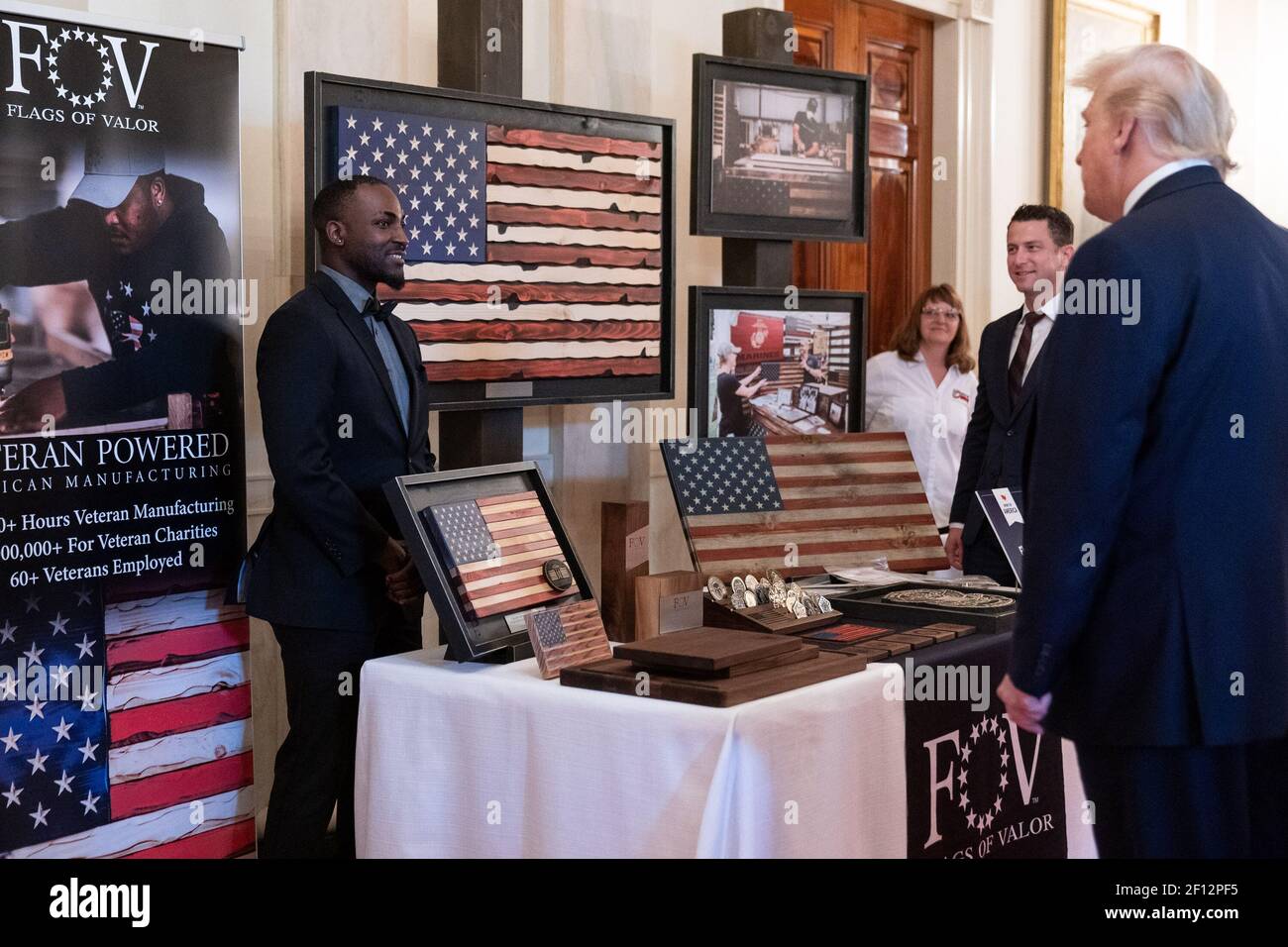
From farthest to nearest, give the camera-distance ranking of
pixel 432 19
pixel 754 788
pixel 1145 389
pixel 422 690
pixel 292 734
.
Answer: pixel 432 19 → pixel 292 734 → pixel 422 690 → pixel 754 788 → pixel 1145 389

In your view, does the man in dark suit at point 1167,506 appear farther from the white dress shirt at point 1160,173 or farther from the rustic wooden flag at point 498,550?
the rustic wooden flag at point 498,550

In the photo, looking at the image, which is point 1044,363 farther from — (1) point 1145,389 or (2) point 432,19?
(2) point 432,19

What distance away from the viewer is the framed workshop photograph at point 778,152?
4832 millimetres

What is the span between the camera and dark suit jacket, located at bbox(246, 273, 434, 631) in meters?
3.29

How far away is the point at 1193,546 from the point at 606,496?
3.37 m

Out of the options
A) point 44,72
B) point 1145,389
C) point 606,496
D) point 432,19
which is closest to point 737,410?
point 606,496

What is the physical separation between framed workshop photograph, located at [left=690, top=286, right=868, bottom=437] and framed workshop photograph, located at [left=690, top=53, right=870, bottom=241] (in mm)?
242

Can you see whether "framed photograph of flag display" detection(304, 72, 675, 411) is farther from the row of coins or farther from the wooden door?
the wooden door

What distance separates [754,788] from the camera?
8.30ft

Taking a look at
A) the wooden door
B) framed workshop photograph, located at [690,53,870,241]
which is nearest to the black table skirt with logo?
framed workshop photograph, located at [690,53,870,241]

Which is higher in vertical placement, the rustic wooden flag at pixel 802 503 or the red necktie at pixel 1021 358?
the red necktie at pixel 1021 358

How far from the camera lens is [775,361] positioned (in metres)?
5.01

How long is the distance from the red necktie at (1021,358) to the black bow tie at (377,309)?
5.92 feet

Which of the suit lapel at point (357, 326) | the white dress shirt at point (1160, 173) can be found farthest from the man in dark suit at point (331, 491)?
the white dress shirt at point (1160, 173)
